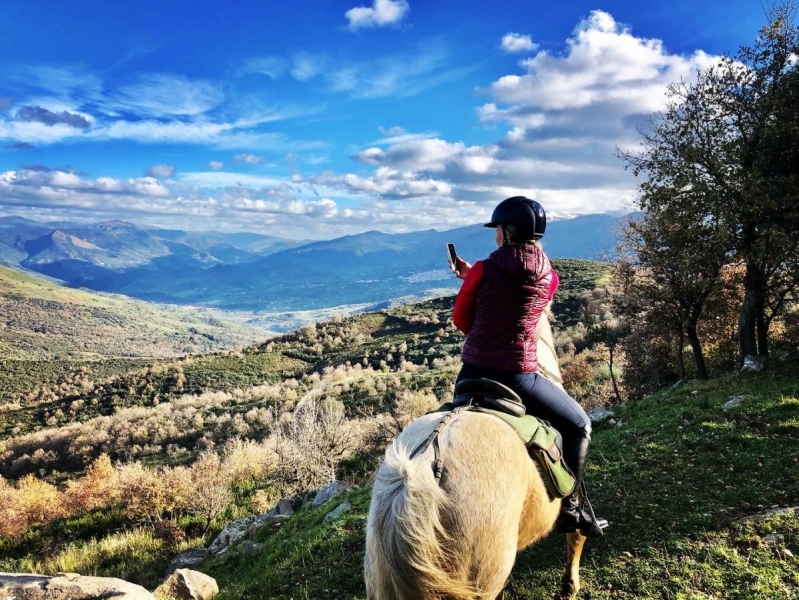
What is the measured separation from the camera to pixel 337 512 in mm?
9312

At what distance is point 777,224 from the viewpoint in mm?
12953

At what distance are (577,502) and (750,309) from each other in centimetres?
1400

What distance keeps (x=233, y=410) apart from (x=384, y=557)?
168 feet

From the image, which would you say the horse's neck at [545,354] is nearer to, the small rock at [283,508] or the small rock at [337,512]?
the small rock at [337,512]

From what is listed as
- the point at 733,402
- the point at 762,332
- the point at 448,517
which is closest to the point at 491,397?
the point at 448,517

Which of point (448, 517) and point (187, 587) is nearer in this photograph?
point (448, 517)

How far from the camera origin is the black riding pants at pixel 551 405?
388 centimetres

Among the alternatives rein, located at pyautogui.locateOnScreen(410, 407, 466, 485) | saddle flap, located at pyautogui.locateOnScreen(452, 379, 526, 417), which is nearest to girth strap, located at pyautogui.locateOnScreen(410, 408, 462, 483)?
rein, located at pyautogui.locateOnScreen(410, 407, 466, 485)

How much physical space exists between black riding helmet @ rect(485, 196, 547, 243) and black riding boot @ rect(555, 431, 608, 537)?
2000mm

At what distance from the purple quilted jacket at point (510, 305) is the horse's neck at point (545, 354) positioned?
558mm

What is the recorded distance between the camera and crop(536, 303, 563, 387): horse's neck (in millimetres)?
4441

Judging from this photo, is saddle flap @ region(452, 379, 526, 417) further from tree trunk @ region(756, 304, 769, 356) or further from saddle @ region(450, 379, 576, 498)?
tree trunk @ region(756, 304, 769, 356)

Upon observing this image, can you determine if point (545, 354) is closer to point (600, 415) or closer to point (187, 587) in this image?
point (187, 587)

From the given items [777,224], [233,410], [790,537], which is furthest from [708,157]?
[233,410]
